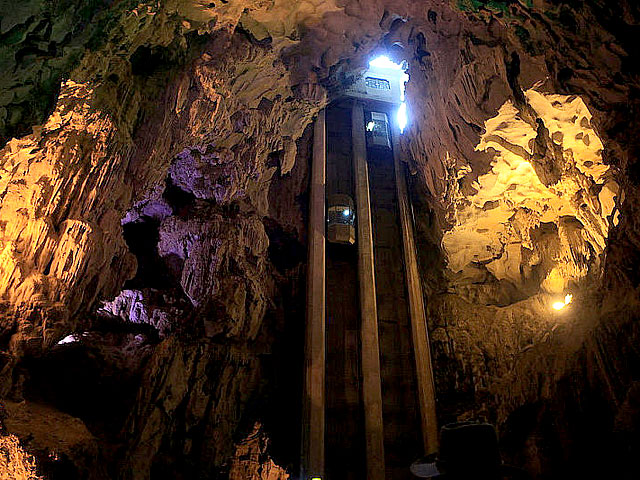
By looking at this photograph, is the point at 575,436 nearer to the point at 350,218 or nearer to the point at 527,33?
the point at 527,33

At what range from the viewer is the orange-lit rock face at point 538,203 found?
213 inches

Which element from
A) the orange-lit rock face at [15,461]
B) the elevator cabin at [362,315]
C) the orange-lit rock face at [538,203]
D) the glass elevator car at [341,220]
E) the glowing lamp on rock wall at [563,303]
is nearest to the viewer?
the orange-lit rock face at [15,461]

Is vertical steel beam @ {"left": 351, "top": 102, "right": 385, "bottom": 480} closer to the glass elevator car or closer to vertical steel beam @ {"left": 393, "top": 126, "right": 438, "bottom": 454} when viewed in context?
the glass elevator car

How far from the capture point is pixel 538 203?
23.8 ft

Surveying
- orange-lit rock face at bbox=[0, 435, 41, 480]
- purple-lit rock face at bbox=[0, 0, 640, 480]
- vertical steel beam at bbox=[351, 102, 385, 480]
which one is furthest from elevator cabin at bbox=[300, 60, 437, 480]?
orange-lit rock face at bbox=[0, 435, 41, 480]

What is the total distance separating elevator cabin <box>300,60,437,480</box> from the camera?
7457 millimetres

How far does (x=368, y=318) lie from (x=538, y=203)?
13.7ft

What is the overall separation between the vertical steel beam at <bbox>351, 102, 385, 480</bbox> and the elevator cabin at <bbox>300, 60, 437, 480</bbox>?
0.07ft

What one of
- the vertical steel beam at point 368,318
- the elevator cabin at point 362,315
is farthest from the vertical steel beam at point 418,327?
the vertical steel beam at point 368,318

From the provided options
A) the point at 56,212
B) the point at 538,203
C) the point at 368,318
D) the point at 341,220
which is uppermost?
the point at 341,220

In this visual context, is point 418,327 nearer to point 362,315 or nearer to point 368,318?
point 368,318

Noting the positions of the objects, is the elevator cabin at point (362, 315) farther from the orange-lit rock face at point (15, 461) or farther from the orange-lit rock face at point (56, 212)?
the orange-lit rock face at point (56, 212)

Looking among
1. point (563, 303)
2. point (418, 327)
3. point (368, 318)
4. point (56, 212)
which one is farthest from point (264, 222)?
point (563, 303)

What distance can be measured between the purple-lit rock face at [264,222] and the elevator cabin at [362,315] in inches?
23.6
